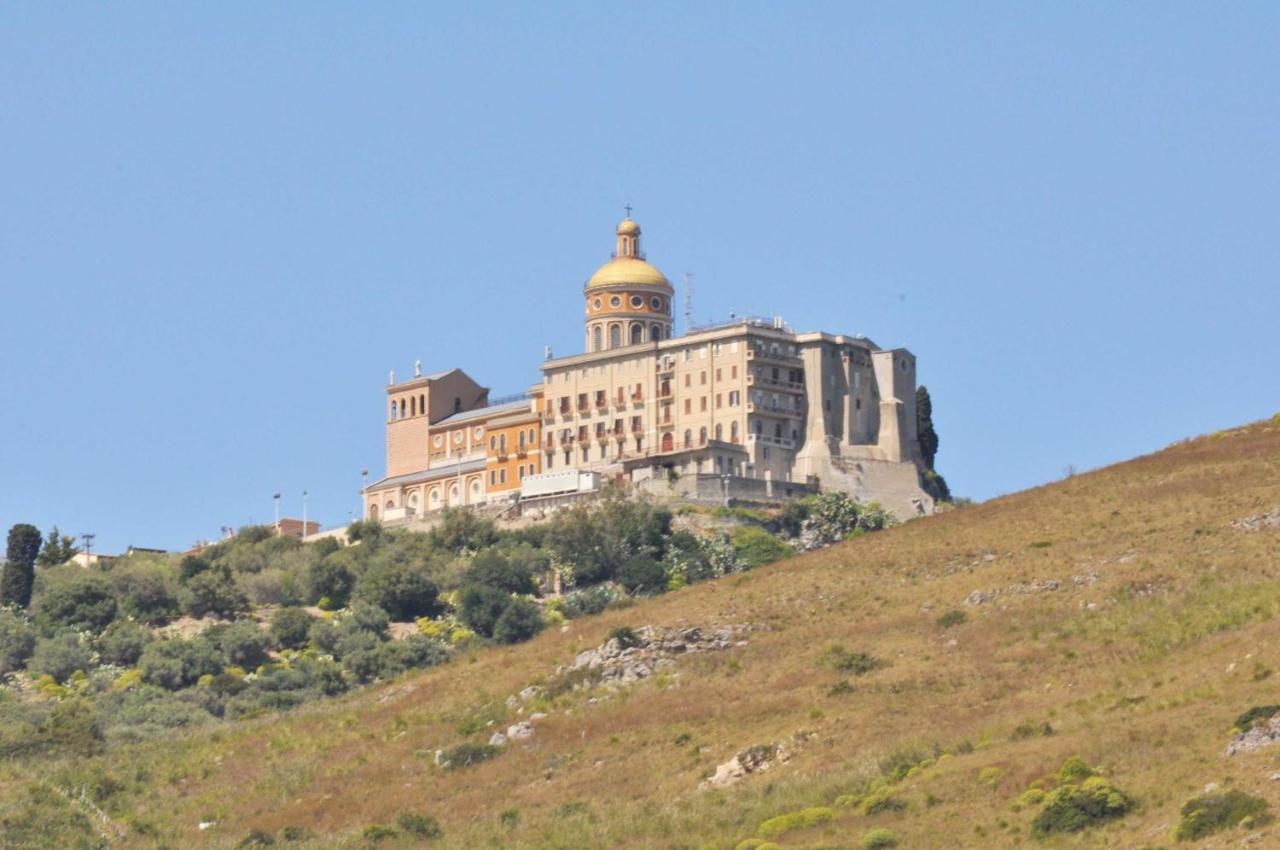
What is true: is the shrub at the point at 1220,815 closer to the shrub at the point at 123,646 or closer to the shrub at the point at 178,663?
the shrub at the point at 178,663

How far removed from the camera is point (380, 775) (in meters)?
90.9

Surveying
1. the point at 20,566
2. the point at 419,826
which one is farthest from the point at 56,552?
the point at 419,826

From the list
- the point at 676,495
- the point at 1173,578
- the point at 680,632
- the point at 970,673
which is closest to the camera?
the point at 970,673

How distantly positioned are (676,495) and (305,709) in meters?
38.8

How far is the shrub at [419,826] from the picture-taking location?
262 feet

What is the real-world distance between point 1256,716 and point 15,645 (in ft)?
268

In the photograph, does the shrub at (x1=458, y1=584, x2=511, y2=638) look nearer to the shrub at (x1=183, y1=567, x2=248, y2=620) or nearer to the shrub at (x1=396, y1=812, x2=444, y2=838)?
the shrub at (x1=183, y1=567, x2=248, y2=620)

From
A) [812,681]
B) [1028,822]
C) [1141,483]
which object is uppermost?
[1141,483]

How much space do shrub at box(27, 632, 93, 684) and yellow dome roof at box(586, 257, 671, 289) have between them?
37507mm

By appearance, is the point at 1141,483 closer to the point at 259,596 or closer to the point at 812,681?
the point at 812,681

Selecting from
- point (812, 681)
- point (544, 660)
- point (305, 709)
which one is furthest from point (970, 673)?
point (305, 709)

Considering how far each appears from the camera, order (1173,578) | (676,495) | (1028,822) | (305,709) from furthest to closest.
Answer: (676,495) < (305,709) < (1173,578) < (1028,822)

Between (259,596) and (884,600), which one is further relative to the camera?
(259,596)

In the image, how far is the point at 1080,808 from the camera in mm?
65125
